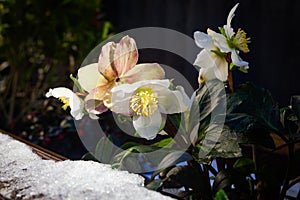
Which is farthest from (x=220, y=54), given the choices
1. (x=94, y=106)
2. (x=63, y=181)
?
(x=63, y=181)

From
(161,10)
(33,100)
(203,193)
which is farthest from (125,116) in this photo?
(161,10)

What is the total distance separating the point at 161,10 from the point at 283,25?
1189 millimetres

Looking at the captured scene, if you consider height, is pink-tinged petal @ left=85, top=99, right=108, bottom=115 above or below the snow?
above

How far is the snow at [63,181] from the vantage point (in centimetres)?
68

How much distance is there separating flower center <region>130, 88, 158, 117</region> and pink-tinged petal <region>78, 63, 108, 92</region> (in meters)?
0.08

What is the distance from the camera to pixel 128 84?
836 mm

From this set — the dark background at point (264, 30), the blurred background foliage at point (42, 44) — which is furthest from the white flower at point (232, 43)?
the blurred background foliage at point (42, 44)

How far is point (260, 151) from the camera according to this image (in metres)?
2.30

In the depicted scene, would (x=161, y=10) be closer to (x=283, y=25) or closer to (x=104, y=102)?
(x=283, y=25)

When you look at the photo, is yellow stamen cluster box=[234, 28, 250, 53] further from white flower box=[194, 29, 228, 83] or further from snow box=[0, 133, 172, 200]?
snow box=[0, 133, 172, 200]

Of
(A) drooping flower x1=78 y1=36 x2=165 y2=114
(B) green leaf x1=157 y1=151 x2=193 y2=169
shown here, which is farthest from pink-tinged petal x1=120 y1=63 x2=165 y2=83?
(B) green leaf x1=157 y1=151 x2=193 y2=169

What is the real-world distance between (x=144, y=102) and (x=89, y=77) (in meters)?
0.12

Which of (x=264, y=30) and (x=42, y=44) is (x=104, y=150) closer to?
(x=264, y=30)

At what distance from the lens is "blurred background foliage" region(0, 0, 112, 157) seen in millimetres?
3023
